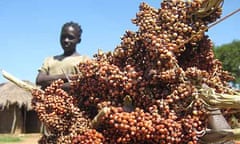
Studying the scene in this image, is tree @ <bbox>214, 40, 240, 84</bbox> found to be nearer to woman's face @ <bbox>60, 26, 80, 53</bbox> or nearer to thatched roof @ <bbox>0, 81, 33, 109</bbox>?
thatched roof @ <bbox>0, 81, 33, 109</bbox>

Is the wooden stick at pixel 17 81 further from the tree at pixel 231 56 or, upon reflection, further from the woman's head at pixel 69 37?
the tree at pixel 231 56

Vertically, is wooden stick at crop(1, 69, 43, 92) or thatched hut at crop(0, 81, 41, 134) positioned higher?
thatched hut at crop(0, 81, 41, 134)

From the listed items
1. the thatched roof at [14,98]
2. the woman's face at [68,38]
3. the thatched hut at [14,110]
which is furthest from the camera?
the thatched hut at [14,110]

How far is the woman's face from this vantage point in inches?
147

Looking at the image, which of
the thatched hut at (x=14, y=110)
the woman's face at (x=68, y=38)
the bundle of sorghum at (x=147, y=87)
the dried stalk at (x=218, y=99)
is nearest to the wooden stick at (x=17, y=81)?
the bundle of sorghum at (x=147, y=87)

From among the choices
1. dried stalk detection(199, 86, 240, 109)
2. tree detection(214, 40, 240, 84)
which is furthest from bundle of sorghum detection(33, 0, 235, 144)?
tree detection(214, 40, 240, 84)

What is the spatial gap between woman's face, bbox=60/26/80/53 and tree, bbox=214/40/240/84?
2888cm

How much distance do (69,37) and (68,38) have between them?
1cm

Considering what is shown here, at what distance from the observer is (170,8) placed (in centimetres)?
207

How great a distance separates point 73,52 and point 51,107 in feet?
5.74

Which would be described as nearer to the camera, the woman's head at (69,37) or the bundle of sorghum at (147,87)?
the bundle of sorghum at (147,87)

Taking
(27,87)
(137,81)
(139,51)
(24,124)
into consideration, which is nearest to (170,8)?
(139,51)

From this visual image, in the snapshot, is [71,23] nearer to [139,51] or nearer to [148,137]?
[139,51]

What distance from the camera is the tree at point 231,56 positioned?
32125mm
